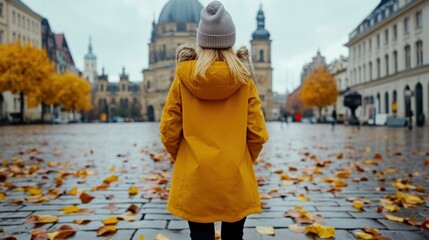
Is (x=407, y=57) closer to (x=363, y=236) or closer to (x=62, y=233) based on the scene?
(x=363, y=236)

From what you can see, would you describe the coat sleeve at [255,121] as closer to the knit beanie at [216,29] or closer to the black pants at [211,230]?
the knit beanie at [216,29]

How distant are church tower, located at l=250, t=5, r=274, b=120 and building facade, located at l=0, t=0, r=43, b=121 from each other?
55480mm

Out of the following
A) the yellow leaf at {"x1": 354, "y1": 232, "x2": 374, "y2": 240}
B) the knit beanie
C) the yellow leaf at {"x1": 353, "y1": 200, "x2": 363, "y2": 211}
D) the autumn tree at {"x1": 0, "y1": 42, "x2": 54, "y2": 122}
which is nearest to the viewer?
the knit beanie

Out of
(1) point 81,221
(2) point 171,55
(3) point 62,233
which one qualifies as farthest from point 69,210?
(2) point 171,55

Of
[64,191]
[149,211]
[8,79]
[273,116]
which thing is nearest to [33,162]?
[64,191]

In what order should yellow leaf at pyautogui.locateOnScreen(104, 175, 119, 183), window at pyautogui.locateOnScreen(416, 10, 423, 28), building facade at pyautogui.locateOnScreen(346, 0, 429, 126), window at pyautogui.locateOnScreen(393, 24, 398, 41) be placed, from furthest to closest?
window at pyautogui.locateOnScreen(393, 24, 398, 41)
window at pyautogui.locateOnScreen(416, 10, 423, 28)
building facade at pyautogui.locateOnScreen(346, 0, 429, 126)
yellow leaf at pyautogui.locateOnScreen(104, 175, 119, 183)

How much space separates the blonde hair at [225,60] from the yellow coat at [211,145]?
4 cm

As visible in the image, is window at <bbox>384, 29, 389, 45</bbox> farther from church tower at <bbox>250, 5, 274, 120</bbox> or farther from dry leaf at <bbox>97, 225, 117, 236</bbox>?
church tower at <bbox>250, 5, 274, 120</bbox>

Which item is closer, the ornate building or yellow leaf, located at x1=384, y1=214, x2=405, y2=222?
yellow leaf, located at x1=384, y1=214, x2=405, y2=222

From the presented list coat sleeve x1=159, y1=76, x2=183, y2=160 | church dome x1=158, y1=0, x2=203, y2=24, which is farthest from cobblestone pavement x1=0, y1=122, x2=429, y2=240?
church dome x1=158, y1=0, x2=203, y2=24

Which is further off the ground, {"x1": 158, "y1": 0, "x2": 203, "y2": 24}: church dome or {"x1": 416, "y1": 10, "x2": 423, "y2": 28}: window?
{"x1": 158, "y1": 0, "x2": 203, "y2": 24}: church dome

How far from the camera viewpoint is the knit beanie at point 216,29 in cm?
264

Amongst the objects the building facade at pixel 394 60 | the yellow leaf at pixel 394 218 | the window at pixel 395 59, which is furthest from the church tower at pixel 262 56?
the yellow leaf at pixel 394 218

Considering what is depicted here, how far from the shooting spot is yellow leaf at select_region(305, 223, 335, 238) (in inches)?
151
